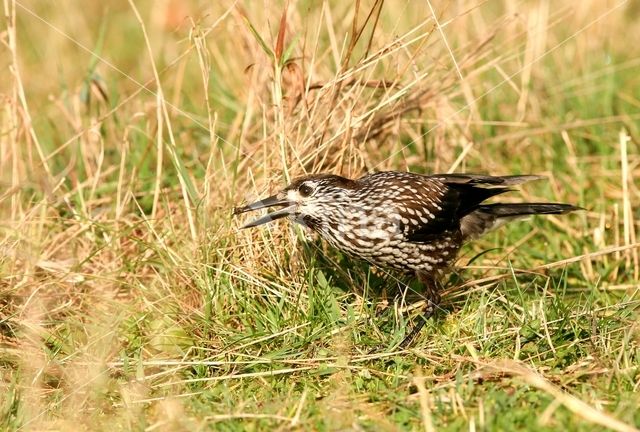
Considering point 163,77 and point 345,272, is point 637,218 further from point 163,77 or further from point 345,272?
point 163,77

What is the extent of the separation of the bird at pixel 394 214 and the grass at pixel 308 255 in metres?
0.23

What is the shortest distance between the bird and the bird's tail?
67mm

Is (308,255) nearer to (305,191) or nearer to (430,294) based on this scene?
(305,191)

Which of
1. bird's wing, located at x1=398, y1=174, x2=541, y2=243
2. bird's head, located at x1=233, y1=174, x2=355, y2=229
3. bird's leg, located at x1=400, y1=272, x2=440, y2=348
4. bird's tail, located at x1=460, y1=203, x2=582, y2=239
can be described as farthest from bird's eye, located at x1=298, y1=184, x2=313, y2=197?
bird's tail, located at x1=460, y1=203, x2=582, y2=239

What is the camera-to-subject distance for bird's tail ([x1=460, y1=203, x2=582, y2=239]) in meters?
5.28

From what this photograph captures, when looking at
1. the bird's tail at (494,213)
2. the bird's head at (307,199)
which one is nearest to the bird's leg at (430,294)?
the bird's tail at (494,213)

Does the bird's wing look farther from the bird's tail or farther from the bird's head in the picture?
the bird's head

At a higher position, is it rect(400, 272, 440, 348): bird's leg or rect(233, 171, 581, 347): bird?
rect(233, 171, 581, 347): bird

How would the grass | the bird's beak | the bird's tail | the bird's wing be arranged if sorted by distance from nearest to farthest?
1. the grass
2. the bird's beak
3. the bird's wing
4. the bird's tail

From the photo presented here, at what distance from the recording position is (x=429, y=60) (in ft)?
20.2

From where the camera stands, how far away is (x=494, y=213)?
533cm

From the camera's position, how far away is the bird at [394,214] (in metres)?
4.81

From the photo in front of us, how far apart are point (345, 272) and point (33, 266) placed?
164 cm

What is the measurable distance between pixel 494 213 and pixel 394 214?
740 mm
